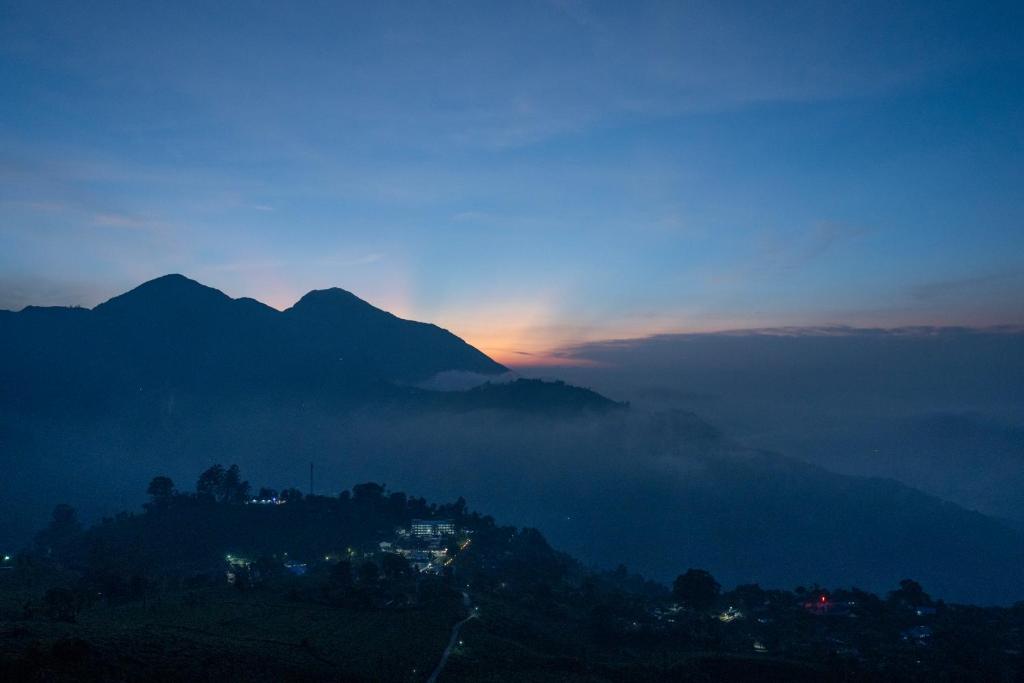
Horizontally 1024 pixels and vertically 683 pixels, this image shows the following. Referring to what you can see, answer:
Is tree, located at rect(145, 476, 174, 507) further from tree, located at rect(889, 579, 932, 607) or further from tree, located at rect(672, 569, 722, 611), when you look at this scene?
tree, located at rect(889, 579, 932, 607)

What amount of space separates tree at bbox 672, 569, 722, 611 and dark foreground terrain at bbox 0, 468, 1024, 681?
209mm

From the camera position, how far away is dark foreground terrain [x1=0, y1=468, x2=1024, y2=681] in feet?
107

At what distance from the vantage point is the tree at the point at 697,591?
65.2 metres

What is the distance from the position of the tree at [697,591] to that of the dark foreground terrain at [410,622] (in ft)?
0.68

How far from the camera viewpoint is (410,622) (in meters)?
49.6

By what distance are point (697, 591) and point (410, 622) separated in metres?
32.7

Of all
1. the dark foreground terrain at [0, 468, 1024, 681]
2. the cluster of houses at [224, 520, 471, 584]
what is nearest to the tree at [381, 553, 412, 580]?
the dark foreground terrain at [0, 468, 1024, 681]

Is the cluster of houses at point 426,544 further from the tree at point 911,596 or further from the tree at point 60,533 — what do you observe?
the tree at point 911,596

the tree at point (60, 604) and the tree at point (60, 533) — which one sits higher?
the tree at point (60, 604)

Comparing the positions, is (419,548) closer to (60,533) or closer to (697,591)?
(697,591)

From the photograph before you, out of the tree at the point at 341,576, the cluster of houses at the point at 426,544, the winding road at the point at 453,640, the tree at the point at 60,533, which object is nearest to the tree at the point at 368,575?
the tree at the point at 341,576

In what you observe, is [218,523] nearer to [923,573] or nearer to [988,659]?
[988,659]

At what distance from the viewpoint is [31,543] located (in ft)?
386

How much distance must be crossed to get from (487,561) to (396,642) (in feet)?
150
